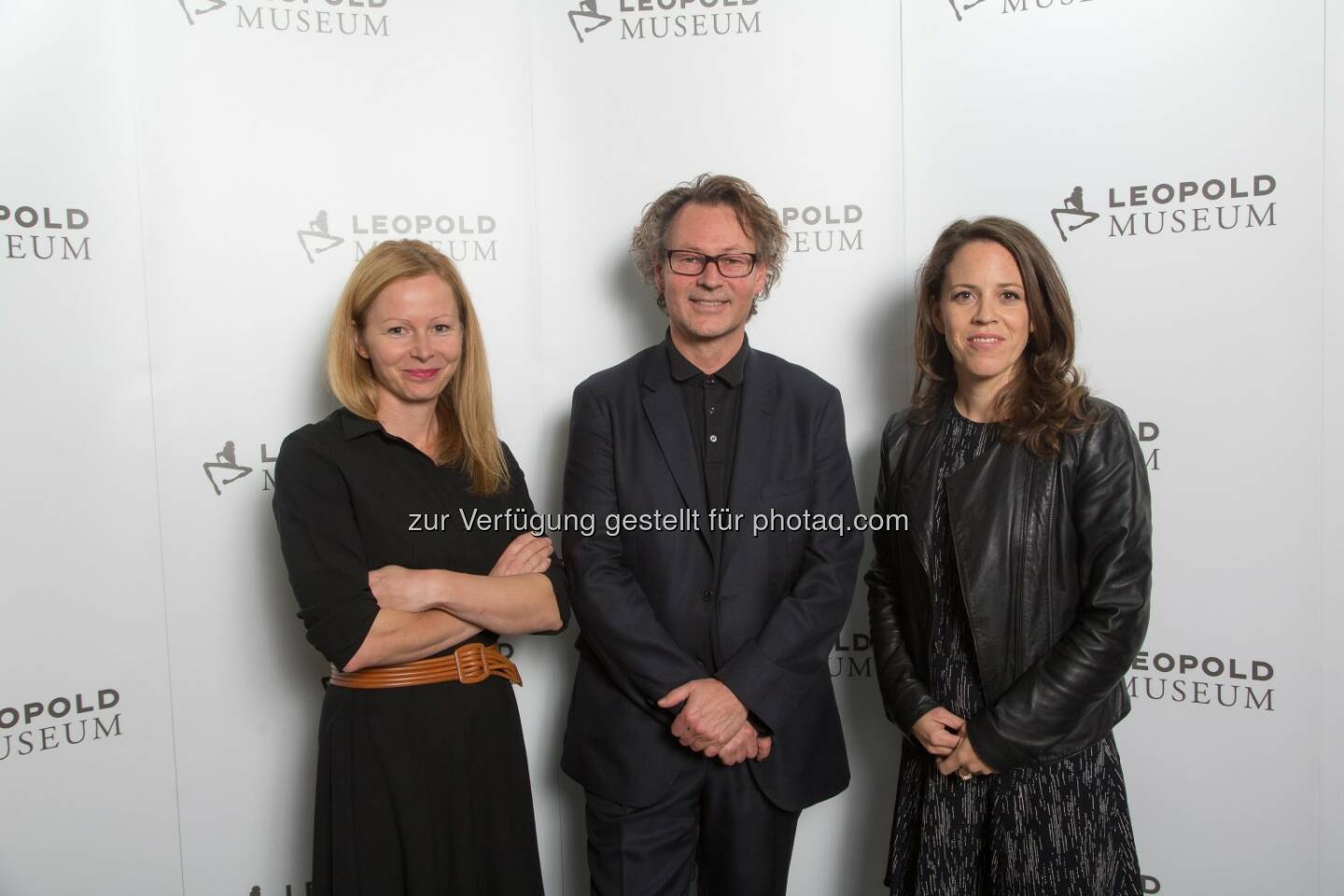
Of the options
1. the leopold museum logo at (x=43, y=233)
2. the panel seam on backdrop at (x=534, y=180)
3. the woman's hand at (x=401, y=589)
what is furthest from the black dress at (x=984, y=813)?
the leopold museum logo at (x=43, y=233)

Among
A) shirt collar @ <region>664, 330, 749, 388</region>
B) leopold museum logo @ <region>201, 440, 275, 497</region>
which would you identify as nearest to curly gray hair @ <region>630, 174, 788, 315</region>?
shirt collar @ <region>664, 330, 749, 388</region>

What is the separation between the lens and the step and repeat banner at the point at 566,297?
96.2 inches

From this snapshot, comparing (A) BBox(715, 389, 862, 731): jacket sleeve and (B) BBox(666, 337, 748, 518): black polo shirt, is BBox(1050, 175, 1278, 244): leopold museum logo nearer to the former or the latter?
(A) BBox(715, 389, 862, 731): jacket sleeve

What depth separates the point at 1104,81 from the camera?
2525 mm

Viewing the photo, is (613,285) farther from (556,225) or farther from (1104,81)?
(1104,81)

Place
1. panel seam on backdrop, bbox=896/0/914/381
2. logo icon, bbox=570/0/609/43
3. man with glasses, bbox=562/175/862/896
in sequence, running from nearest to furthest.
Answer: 1. man with glasses, bbox=562/175/862/896
2. panel seam on backdrop, bbox=896/0/914/381
3. logo icon, bbox=570/0/609/43

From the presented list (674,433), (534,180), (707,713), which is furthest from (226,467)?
(707,713)

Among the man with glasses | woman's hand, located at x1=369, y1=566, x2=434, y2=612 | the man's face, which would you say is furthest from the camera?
the man's face

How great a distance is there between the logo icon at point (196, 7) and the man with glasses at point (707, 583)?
4.95 ft

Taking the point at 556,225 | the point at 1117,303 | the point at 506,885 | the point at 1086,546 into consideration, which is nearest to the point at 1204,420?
the point at 1117,303

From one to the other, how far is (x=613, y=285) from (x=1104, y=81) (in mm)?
1454

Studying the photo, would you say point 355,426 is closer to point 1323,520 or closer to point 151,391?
point 151,391

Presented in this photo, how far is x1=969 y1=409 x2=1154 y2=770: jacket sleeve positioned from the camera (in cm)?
183

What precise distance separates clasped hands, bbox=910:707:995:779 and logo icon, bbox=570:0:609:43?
2128 mm
